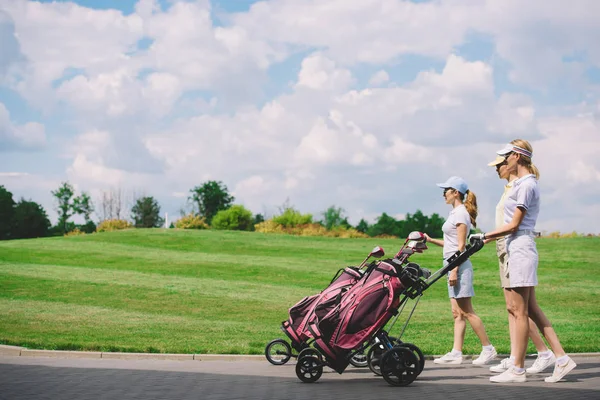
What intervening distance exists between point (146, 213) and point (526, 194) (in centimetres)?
6258

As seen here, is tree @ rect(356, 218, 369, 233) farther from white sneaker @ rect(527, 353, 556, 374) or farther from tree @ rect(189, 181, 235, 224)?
white sneaker @ rect(527, 353, 556, 374)

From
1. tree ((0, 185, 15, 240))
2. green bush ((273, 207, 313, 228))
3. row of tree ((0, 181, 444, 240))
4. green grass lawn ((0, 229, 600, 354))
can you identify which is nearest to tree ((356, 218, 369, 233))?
row of tree ((0, 181, 444, 240))

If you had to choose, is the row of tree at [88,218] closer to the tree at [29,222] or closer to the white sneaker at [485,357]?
the tree at [29,222]

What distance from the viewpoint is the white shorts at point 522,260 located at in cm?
784

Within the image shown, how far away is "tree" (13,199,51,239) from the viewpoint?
206ft

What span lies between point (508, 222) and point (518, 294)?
733 millimetres

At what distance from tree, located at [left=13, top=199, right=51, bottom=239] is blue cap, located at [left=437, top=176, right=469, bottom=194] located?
57722mm

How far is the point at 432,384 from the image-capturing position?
8.08 meters

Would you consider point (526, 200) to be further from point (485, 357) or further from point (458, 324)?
point (485, 357)

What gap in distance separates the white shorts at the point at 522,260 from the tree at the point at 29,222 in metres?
59.3

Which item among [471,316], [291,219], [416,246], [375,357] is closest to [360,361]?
[375,357]

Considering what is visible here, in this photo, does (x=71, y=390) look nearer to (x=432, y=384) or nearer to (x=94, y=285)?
(x=432, y=384)

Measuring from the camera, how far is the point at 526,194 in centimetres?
788

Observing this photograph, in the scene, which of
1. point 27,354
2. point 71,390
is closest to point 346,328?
point 71,390
